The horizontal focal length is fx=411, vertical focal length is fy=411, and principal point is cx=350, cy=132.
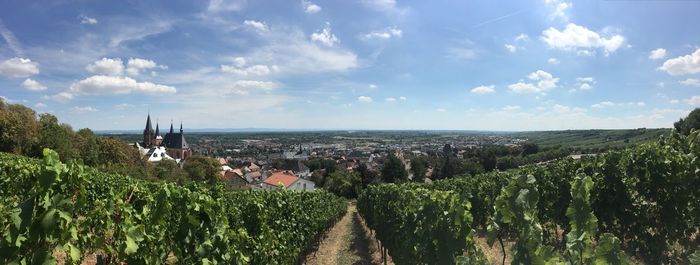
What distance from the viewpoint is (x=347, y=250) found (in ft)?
64.7

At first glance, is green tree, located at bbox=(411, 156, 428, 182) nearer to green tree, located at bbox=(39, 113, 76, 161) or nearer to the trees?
the trees

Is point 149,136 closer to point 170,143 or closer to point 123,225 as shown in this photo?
point 170,143

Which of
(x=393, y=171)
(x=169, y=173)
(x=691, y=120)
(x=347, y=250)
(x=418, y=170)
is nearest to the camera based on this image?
(x=347, y=250)

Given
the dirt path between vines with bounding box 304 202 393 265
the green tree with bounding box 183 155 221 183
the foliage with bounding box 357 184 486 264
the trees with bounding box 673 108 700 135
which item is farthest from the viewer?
the trees with bounding box 673 108 700 135

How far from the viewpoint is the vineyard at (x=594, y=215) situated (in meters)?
3.15

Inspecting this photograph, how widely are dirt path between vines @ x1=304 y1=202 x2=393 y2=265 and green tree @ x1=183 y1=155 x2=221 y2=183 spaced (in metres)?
35.2

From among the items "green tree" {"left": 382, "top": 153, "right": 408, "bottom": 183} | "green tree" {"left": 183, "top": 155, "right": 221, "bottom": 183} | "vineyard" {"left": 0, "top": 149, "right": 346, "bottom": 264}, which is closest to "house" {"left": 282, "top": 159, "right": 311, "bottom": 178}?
"green tree" {"left": 382, "top": 153, "right": 408, "bottom": 183}

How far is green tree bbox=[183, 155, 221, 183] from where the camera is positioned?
56503 millimetres

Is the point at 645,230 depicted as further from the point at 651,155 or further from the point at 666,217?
the point at 651,155

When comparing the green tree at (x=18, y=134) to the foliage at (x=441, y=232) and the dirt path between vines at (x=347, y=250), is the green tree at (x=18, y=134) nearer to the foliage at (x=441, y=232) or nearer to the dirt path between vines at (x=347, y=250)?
the dirt path between vines at (x=347, y=250)

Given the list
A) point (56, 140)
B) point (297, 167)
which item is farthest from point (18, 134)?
point (297, 167)

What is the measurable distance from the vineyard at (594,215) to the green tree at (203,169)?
50340mm

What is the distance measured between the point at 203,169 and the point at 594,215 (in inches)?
2307

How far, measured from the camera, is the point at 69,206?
108 inches
